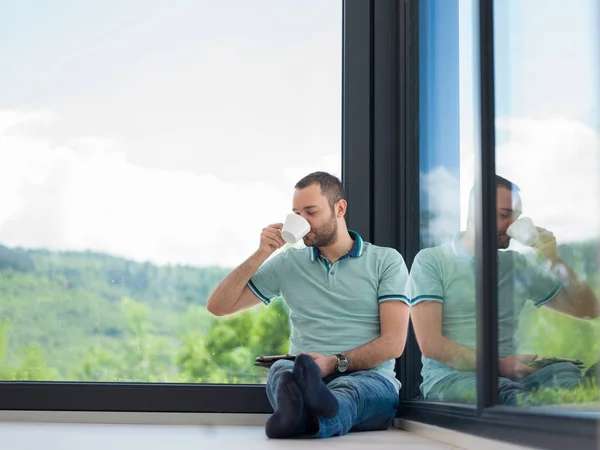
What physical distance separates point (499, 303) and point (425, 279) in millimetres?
677

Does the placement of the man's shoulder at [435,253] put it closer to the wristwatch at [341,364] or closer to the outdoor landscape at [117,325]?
the wristwatch at [341,364]

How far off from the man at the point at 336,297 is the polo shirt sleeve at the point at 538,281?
77 cm

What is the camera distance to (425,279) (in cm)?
239

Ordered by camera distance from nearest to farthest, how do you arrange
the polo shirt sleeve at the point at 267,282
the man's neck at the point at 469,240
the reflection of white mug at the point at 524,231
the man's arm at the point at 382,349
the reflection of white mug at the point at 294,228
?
the reflection of white mug at the point at 524,231 → the man's neck at the point at 469,240 → the man's arm at the point at 382,349 → the reflection of white mug at the point at 294,228 → the polo shirt sleeve at the point at 267,282

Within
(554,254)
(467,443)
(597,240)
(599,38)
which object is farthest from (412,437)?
(599,38)

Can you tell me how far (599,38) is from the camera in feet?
3.87

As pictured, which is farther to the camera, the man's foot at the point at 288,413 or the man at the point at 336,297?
the man at the point at 336,297

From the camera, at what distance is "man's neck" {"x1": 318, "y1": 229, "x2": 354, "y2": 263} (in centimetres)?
259

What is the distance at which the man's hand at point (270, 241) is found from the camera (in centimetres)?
253

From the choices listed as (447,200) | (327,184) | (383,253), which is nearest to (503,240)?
(447,200)

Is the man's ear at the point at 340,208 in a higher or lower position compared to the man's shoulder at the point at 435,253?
higher

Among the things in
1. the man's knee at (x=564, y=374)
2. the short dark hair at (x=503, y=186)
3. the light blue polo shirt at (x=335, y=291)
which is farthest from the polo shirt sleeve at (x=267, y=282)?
the man's knee at (x=564, y=374)

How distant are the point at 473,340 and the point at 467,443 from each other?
22cm

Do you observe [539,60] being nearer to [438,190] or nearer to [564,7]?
[564,7]
